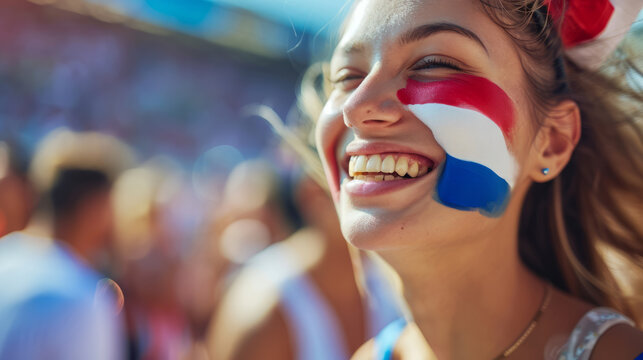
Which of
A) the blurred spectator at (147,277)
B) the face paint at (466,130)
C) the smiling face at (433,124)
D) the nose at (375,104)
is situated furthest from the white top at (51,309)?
the face paint at (466,130)

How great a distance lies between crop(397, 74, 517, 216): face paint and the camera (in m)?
1.23

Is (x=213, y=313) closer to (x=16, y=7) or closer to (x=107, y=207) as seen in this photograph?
(x=107, y=207)

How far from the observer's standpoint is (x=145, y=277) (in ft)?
11.6

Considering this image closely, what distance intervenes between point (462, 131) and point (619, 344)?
2.13 feet

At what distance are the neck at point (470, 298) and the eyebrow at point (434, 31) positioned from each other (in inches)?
20.3

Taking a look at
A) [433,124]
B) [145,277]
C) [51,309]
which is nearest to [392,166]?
[433,124]

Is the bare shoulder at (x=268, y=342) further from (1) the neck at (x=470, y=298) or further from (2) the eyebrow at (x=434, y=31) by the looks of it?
(2) the eyebrow at (x=434, y=31)

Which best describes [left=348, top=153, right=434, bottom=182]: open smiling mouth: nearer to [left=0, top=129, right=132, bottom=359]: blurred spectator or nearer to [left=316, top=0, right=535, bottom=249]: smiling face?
[left=316, top=0, right=535, bottom=249]: smiling face

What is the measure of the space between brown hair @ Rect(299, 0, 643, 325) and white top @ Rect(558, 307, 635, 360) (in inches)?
9.9

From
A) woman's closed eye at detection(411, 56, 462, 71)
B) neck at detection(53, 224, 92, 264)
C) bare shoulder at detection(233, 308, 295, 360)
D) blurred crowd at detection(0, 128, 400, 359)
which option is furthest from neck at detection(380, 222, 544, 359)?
neck at detection(53, 224, 92, 264)

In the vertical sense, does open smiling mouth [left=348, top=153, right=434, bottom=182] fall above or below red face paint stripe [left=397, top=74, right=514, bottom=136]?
below

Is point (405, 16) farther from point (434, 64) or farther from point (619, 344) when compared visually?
point (619, 344)

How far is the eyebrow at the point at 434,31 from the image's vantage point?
124 cm

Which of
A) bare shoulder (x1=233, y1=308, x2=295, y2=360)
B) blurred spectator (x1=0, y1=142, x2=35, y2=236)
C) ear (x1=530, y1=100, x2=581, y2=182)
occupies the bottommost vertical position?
bare shoulder (x1=233, y1=308, x2=295, y2=360)
